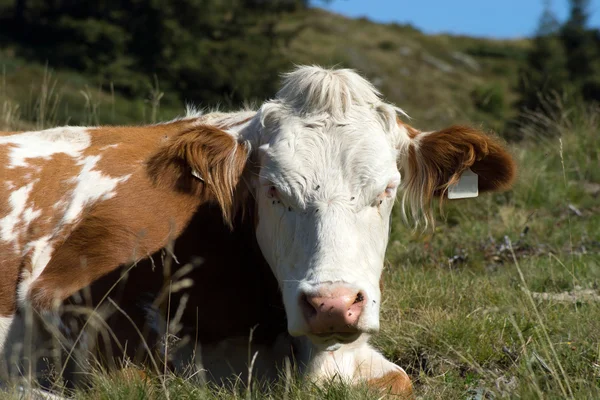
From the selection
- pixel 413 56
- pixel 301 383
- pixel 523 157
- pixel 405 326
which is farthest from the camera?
pixel 413 56

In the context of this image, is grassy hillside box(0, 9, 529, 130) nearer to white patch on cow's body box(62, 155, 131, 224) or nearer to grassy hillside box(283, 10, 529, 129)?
grassy hillside box(283, 10, 529, 129)

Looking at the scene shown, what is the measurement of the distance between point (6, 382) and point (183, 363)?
3.15 ft

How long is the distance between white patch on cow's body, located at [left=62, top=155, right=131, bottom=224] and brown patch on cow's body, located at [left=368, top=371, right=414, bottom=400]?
1848mm

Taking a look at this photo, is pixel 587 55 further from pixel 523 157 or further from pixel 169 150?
pixel 169 150

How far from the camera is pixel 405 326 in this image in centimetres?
515

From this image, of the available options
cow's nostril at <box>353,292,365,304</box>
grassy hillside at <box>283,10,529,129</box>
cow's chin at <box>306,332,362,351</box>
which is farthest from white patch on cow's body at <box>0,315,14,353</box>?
grassy hillside at <box>283,10,529,129</box>

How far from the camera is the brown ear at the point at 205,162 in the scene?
4.45m

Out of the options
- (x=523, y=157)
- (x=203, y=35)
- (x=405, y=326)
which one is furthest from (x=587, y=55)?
(x=405, y=326)

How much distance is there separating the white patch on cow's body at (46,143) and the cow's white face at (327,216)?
5.26 feet

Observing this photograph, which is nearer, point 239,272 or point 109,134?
point 239,272

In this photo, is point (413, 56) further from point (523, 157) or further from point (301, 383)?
point (301, 383)

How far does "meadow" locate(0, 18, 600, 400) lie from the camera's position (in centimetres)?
394

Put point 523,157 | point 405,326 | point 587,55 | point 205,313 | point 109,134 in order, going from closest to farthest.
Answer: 1. point 205,313
2. point 405,326
3. point 109,134
4. point 523,157
5. point 587,55

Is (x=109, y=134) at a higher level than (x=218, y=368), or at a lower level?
higher
